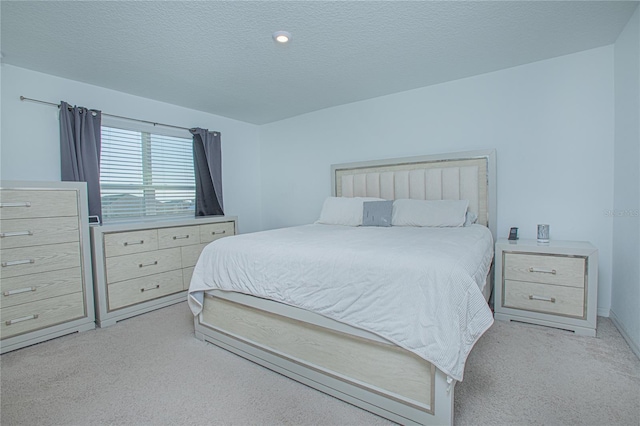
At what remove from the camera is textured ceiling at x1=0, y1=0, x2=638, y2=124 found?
1.94 m

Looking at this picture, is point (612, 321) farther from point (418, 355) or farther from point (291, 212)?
point (291, 212)

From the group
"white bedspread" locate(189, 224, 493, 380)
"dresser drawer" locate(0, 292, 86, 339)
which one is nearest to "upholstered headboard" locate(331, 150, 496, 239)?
"white bedspread" locate(189, 224, 493, 380)

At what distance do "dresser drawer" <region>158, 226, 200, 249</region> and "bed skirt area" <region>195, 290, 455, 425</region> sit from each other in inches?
49.2

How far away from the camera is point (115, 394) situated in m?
1.72

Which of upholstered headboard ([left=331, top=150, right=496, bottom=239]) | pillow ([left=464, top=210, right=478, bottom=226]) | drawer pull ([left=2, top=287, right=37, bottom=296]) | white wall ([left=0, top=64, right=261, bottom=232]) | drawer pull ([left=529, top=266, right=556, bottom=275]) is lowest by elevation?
drawer pull ([left=2, top=287, right=37, bottom=296])

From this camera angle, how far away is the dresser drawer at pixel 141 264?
9.11 ft

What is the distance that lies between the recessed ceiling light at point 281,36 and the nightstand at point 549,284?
2383 mm

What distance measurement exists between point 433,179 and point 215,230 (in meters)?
2.58

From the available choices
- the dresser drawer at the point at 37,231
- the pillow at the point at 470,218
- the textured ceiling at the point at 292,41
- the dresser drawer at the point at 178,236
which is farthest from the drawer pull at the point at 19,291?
the pillow at the point at 470,218

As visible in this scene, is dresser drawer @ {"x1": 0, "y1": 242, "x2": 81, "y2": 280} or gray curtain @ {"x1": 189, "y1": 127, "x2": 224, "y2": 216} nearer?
dresser drawer @ {"x1": 0, "y1": 242, "x2": 81, "y2": 280}

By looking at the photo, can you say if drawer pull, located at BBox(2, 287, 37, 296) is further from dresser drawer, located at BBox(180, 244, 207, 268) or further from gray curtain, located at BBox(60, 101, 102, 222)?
dresser drawer, located at BBox(180, 244, 207, 268)

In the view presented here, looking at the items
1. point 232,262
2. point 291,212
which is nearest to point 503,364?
point 232,262

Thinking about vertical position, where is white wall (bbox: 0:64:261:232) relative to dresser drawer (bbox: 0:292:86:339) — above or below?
above

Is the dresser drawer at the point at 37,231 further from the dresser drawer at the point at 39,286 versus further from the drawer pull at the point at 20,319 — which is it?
the drawer pull at the point at 20,319
